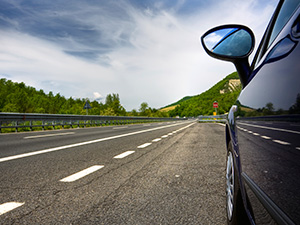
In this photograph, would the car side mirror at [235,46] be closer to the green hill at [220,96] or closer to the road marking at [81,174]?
the green hill at [220,96]

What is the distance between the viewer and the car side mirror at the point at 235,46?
2194 millimetres

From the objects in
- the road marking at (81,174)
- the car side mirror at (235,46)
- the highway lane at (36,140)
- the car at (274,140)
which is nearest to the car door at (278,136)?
the car at (274,140)

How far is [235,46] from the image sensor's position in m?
2.28

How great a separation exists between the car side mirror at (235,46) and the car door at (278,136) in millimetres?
512

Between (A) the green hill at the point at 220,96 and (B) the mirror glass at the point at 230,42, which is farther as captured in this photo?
(A) the green hill at the point at 220,96

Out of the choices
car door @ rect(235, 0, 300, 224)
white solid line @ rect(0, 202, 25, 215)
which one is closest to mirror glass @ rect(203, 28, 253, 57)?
car door @ rect(235, 0, 300, 224)

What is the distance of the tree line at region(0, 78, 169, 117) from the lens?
109062 millimetres

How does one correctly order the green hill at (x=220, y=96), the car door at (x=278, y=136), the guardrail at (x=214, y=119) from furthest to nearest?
the guardrail at (x=214, y=119)
the green hill at (x=220, y=96)
the car door at (x=278, y=136)

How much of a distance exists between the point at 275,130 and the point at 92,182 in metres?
2.80

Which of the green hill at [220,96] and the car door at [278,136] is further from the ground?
the green hill at [220,96]

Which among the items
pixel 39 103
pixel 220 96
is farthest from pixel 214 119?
pixel 39 103

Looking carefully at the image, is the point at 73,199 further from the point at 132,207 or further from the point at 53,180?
the point at 53,180

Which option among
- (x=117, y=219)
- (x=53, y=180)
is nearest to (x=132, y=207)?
(x=117, y=219)

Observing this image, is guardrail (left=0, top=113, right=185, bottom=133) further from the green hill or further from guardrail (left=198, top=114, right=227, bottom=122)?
guardrail (left=198, top=114, right=227, bottom=122)
